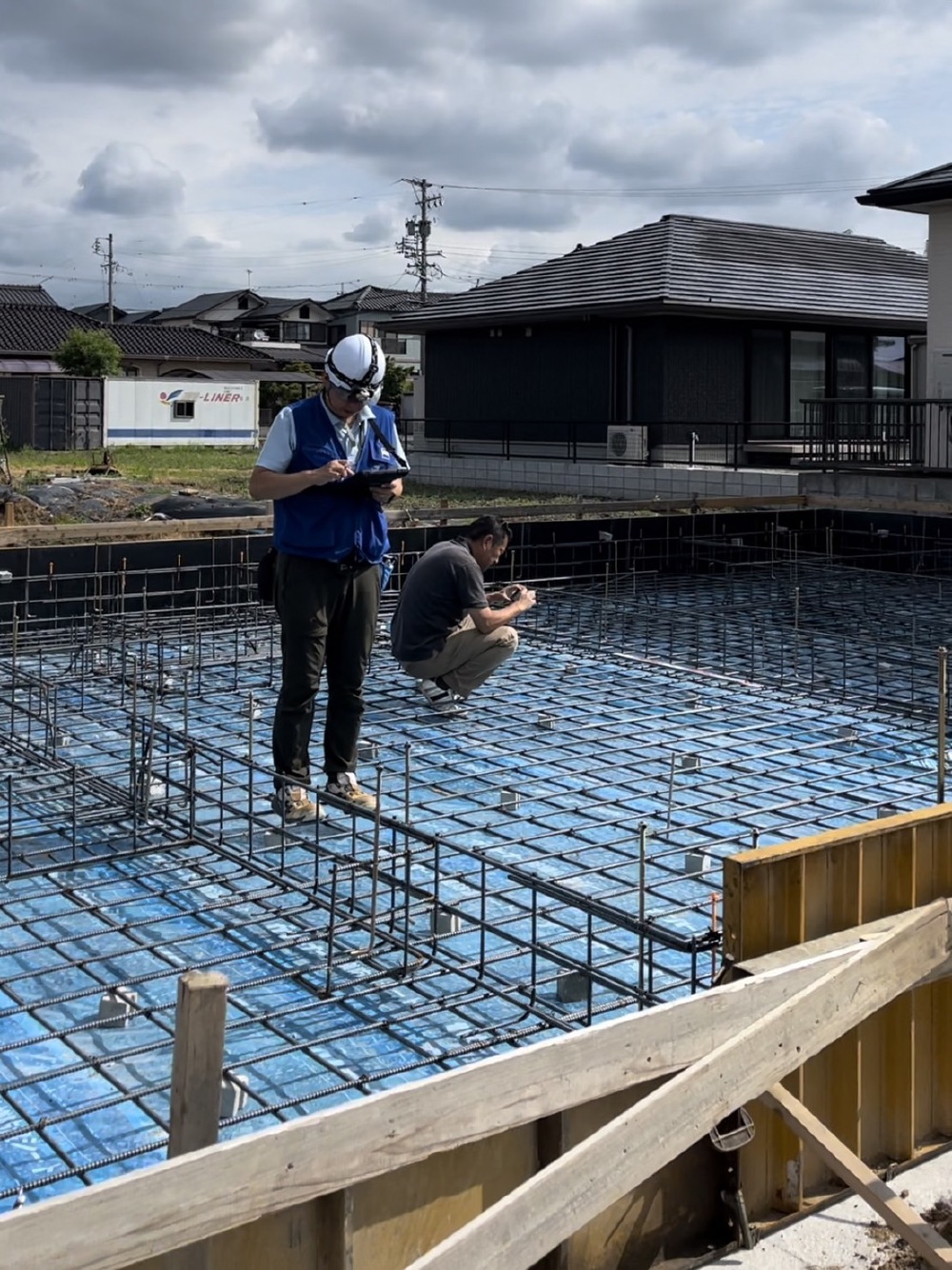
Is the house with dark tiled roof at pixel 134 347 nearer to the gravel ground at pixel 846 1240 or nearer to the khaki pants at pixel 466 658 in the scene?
the khaki pants at pixel 466 658

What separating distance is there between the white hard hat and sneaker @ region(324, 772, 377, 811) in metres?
1.24

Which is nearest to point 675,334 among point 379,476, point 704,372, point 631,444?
point 704,372

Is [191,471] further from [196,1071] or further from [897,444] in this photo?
[196,1071]

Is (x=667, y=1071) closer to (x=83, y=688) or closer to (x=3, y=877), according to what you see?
(x=3, y=877)

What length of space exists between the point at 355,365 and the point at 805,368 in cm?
1486

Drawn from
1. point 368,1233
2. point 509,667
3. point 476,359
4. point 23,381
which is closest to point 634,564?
point 509,667

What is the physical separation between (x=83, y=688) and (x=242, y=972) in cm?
341

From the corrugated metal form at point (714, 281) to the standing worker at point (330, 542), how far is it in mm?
12396

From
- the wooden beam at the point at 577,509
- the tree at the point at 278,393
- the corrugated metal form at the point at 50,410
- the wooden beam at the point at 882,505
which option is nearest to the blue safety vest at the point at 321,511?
the wooden beam at the point at 577,509

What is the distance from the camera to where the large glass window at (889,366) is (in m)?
19.2

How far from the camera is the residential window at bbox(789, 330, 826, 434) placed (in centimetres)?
1833

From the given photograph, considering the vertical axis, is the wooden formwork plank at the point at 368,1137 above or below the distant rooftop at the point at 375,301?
below

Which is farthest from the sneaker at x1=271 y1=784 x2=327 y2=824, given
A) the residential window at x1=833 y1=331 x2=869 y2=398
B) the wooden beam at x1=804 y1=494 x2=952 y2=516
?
the residential window at x1=833 y1=331 x2=869 y2=398

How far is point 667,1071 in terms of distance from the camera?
97.1 inches
